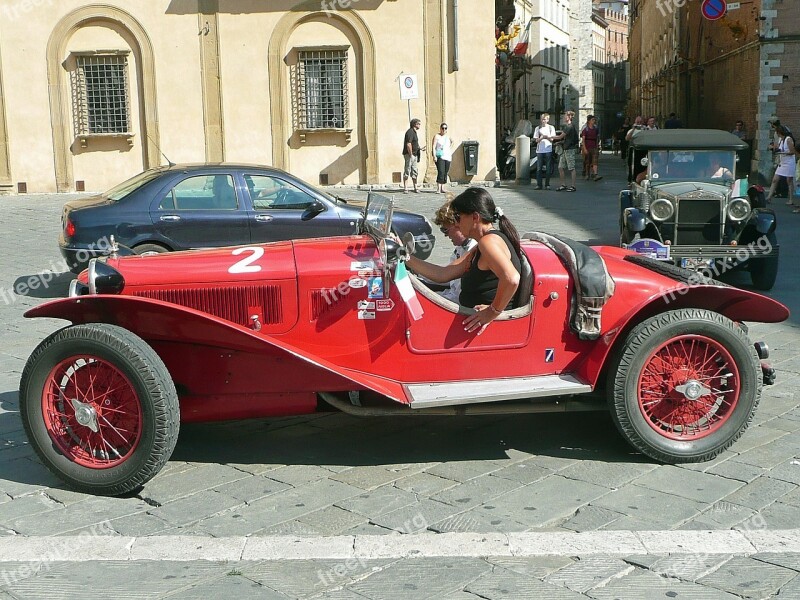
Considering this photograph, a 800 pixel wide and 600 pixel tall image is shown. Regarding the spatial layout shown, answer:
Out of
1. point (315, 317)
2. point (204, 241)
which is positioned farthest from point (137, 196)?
point (315, 317)

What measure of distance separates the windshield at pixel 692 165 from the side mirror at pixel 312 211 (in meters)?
4.13

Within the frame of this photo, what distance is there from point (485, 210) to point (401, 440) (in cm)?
139

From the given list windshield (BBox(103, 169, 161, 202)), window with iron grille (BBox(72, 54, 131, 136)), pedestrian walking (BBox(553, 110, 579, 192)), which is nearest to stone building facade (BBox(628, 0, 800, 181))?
pedestrian walking (BBox(553, 110, 579, 192))

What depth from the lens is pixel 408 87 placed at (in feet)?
69.8

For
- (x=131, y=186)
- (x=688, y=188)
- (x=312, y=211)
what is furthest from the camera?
(x=688, y=188)

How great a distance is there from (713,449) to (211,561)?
2.63 metres

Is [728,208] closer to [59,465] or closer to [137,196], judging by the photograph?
[137,196]

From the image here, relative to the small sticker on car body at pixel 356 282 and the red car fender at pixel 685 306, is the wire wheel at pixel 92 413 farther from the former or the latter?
the red car fender at pixel 685 306

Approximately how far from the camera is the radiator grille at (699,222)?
11250 millimetres

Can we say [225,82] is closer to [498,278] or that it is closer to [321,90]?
[321,90]

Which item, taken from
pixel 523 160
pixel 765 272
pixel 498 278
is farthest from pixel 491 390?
pixel 523 160

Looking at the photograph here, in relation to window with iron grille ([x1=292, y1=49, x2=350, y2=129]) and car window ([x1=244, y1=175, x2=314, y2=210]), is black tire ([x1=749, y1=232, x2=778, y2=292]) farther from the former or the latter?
window with iron grille ([x1=292, y1=49, x2=350, y2=129])

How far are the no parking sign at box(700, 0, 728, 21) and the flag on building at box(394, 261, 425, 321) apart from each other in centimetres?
2532

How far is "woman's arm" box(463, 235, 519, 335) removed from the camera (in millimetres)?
5027
